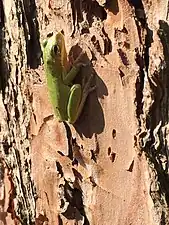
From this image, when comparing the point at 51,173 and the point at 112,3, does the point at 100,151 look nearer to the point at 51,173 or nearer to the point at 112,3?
the point at 51,173

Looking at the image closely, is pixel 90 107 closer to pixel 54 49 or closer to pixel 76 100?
pixel 76 100

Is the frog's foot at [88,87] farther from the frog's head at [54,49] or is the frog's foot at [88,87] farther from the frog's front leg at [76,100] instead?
the frog's head at [54,49]

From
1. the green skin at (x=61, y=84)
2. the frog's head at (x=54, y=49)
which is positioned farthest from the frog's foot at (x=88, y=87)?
the frog's head at (x=54, y=49)

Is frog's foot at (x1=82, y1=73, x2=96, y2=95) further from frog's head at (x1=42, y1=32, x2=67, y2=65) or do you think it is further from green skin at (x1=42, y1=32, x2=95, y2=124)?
frog's head at (x1=42, y1=32, x2=67, y2=65)

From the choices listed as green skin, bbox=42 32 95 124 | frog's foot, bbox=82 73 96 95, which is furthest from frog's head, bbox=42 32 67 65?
frog's foot, bbox=82 73 96 95

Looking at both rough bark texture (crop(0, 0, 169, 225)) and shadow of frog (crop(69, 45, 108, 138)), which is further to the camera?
shadow of frog (crop(69, 45, 108, 138))

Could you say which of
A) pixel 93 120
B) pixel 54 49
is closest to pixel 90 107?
pixel 93 120
